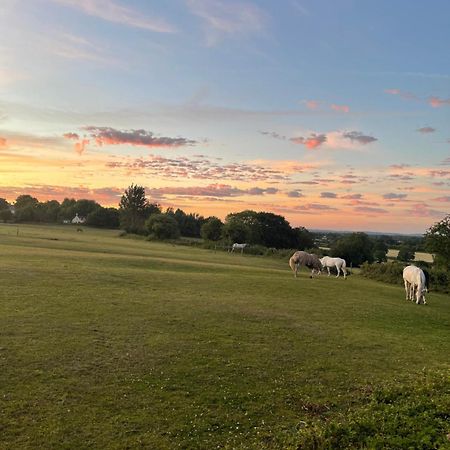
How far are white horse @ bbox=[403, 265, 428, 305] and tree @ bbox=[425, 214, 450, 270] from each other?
17295 mm

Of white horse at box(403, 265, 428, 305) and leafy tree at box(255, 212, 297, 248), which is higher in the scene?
leafy tree at box(255, 212, 297, 248)

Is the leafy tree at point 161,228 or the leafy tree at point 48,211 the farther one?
the leafy tree at point 48,211

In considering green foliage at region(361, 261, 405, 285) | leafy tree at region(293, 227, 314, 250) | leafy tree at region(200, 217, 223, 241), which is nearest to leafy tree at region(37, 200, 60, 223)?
leafy tree at region(200, 217, 223, 241)

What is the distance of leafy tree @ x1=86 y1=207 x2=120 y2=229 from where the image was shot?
15088 cm

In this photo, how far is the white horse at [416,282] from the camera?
1019 inches

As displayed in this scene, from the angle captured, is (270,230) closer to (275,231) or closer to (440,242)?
(275,231)

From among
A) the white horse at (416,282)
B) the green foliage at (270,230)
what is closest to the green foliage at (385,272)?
the white horse at (416,282)

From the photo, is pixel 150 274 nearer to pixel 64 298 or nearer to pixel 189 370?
pixel 64 298

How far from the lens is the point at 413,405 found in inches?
361

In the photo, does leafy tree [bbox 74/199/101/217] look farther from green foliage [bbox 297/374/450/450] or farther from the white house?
green foliage [bbox 297/374/450/450]

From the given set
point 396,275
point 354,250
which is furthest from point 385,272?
point 354,250

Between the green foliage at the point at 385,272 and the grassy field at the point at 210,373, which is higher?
the green foliage at the point at 385,272

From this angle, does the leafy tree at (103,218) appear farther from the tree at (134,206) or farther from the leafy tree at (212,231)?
the leafy tree at (212,231)

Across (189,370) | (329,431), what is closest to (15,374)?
(189,370)
